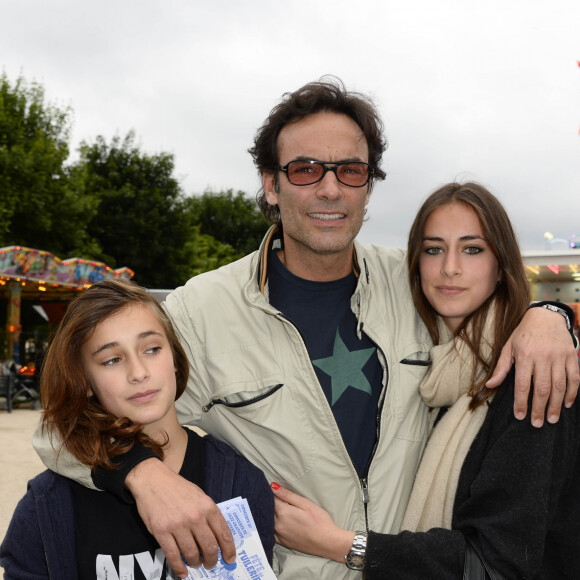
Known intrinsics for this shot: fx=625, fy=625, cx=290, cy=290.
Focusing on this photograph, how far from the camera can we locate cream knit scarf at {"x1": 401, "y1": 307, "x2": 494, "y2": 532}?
7.35 feet

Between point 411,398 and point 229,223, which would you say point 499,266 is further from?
point 229,223

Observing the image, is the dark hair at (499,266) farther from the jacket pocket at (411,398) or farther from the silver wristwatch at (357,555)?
the silver wristwatch at (357,555)

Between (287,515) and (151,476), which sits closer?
(151,476)

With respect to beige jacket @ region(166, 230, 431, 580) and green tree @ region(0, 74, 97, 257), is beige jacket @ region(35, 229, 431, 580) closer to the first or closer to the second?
beige jacket @ region(166, 230, 431, 580)

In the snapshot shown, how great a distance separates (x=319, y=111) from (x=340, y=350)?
118cm

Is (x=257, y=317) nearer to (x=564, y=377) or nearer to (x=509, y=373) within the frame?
(x=509, y=373)

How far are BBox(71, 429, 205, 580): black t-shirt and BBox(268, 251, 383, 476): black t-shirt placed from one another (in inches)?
32.9

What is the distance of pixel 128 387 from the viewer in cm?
216

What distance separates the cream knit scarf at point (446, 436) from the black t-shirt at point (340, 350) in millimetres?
231

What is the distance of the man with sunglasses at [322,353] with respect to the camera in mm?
2397

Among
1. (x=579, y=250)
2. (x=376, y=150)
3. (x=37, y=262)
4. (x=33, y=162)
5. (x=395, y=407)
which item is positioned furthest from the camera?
(x=33, y=162)

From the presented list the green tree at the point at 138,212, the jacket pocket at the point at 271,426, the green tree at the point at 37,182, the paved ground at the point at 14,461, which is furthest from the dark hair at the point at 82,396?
the green tree at the point at 138,212

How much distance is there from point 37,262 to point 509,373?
14.6 metres

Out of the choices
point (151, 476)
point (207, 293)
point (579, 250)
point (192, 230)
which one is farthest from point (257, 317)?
point (192, 230)
